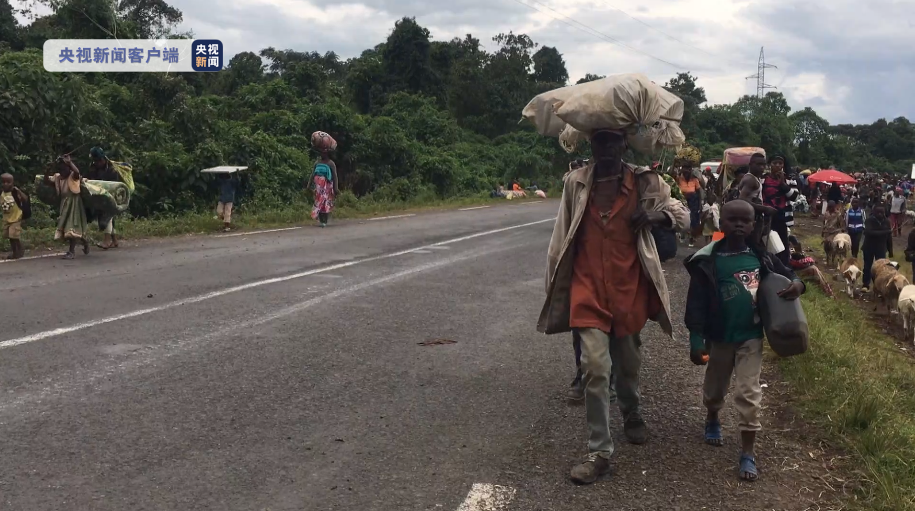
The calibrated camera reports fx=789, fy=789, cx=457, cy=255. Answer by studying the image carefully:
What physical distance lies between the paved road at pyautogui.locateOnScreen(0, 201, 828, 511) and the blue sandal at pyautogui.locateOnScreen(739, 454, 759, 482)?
0.08 meters

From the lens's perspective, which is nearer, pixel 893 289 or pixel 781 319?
pixel 781 319

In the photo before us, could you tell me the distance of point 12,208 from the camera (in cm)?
1095

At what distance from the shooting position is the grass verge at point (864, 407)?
3.90 m

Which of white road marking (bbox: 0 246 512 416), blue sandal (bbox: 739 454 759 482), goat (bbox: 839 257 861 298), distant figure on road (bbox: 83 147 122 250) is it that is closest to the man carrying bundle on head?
blue sandal (bbox: 739 454 759 482)

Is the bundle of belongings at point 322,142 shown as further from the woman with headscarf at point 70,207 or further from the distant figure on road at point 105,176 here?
the woman with headscarf at point 70,207

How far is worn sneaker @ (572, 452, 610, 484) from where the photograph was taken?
3.88m

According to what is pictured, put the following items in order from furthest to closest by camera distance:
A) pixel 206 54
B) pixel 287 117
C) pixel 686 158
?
pixel 287 117 → pixel 206 54 → pixel 686 158

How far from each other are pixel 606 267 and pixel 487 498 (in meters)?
1.35

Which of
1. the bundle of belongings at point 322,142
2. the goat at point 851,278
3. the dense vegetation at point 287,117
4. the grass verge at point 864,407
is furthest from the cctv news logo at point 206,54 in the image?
the grass verge at point 864,407

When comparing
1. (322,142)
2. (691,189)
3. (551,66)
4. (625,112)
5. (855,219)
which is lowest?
(855,219)

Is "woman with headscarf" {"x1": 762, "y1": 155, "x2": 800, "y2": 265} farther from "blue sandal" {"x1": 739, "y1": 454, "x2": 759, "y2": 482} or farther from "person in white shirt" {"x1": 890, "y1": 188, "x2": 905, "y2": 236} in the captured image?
"person in white shirt" {"x1": 890, "y1": 188, "x2": 905, "y2": 236}

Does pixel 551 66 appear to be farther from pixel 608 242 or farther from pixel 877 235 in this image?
pixel 608 242

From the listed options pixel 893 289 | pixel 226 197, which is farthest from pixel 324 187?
pixel 893 289

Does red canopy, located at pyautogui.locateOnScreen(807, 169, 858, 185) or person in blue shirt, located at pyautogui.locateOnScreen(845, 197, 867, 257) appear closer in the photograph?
person in blue shirt, located at pyautogui.locateOnScreen(845, 197, 867, 257)
